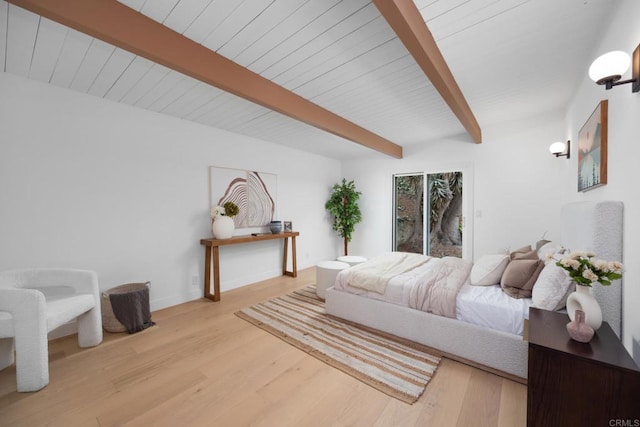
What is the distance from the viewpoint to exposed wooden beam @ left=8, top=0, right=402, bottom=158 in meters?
A: 1.33

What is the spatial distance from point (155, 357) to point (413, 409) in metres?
2.06

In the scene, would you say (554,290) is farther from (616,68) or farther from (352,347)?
(352,347)

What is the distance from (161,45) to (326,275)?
2754 millimetres

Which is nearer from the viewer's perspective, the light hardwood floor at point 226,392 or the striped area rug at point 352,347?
the light hardwood floor at point 226,392

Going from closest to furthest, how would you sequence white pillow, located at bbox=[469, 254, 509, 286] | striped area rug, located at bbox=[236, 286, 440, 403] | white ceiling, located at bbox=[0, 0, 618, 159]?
white ceiling, located at bbox=[0, 0, 618, 159] < striped area rug, located at bbox=[236, 286, 440, 403] < white pillow, located at bbox=[469, 254, 509, 286]

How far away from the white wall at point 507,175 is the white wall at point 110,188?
3.40 meters

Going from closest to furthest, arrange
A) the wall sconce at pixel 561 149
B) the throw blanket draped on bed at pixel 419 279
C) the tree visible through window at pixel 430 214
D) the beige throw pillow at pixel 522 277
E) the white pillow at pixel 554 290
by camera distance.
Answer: the white pillow at pixel 554 290, the beige throw pillow at pixel 522 277, the throw blanket draped on bed at pixel 419 279, the wall sconce at pixel 561 149, the tree visible through window at pixel 430 214

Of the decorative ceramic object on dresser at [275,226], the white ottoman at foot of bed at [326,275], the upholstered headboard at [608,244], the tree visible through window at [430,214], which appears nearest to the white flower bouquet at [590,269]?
the upholstered headboard at [608,244]

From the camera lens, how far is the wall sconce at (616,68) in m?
1.23

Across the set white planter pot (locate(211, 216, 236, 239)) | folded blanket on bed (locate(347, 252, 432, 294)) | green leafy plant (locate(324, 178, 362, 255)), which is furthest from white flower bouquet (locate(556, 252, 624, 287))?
green leafy plant (locate(324, 178, 362, 255))

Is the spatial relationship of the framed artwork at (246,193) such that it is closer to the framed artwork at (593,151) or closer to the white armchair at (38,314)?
the white armchair at (38,314)

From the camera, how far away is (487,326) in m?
1.92

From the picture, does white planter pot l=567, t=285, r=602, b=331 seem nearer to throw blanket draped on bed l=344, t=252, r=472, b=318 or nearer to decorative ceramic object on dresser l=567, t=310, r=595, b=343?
decorative ceramic object on dresser l=567, t=310, r=595, b=343

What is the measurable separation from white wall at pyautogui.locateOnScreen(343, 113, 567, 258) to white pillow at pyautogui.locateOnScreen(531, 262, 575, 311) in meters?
2.26
